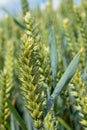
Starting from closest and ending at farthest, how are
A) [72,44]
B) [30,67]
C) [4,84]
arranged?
[30,67] < [4,84] < [72,44]

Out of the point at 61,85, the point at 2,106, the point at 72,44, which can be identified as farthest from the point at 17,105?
the point at 61,85

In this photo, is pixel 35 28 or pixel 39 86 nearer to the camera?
pixel 39 86

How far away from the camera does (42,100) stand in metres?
0.44

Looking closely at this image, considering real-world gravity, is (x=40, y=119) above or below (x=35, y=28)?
below

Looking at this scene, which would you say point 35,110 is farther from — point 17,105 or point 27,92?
point 17,105

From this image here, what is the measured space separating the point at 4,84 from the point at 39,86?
0.13 m

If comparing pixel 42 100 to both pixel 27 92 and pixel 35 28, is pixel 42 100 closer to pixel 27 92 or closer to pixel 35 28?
pixel 27 92

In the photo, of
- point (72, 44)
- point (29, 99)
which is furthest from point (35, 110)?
point (72, 44)

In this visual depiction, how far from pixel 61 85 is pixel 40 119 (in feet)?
0.23

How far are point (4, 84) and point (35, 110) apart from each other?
5.8 inches

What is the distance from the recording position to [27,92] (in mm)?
435

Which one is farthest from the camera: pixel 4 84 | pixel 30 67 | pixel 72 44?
pixel 72 44

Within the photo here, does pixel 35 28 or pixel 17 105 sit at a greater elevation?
pixel 35 28

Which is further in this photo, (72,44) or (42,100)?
(72,44)
